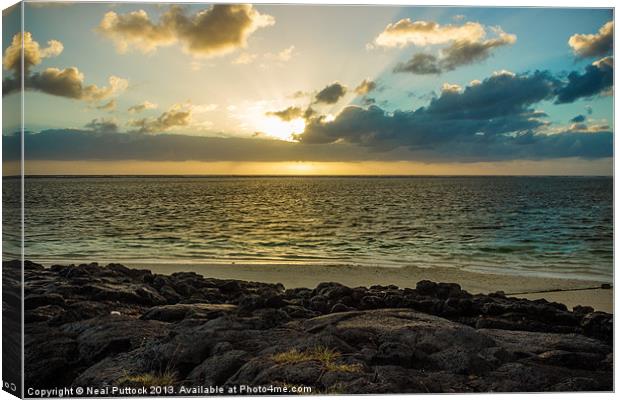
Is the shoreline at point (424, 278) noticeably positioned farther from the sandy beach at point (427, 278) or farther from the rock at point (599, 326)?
the rock at point (599, 326)

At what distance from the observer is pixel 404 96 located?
12.7m

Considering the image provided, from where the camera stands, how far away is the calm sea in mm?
12594

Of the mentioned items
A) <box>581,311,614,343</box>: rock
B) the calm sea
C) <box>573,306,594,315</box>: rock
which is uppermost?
the calm sea

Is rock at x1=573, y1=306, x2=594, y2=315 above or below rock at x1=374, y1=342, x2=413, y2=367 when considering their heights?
above

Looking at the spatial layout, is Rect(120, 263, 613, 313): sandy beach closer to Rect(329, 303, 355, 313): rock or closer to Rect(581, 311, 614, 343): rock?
Rect(581, 311, 614, 343): rock

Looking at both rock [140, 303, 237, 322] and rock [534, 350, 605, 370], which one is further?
rock [140, 303, 237, 322]

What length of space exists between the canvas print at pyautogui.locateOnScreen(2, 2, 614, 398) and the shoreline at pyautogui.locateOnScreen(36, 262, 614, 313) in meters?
0.03

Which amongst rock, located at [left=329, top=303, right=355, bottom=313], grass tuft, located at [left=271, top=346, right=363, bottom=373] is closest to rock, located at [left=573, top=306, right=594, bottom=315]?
rock, located at [left=329, top=303, right=355, bottom=313]

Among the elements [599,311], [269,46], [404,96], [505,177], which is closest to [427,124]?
[404,96]

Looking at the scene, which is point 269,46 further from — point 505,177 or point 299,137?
point 505,177

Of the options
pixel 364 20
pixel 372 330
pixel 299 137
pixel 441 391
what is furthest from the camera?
pixel 299 137

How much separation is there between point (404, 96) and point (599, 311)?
4175 millimetres

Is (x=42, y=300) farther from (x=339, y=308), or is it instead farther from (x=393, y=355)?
(x=393, y=355)

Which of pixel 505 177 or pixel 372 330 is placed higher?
pixel 505 177
